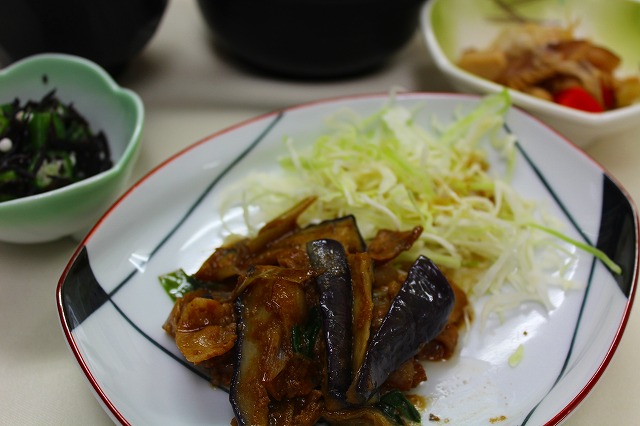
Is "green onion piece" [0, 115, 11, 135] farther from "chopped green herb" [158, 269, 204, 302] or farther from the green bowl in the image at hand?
"chopped green herb" [158, 269, 204, 302]

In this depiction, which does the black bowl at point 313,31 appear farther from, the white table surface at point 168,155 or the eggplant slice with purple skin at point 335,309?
the eggplant slice with purple skin at point 335,309

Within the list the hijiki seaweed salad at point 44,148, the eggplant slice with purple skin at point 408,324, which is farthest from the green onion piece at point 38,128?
the eggplant slice with purple skin at point 408,324

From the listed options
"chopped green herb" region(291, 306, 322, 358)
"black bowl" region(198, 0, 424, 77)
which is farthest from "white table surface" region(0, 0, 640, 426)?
"chopped green herb" region(291, 306, 322, 358)

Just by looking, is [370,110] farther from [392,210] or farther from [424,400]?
[424,400]

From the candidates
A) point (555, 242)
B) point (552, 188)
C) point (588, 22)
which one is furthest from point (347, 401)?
point (588, 22)

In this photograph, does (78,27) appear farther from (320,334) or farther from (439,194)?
(320,334)

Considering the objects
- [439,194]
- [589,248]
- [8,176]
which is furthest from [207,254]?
[589,248]
